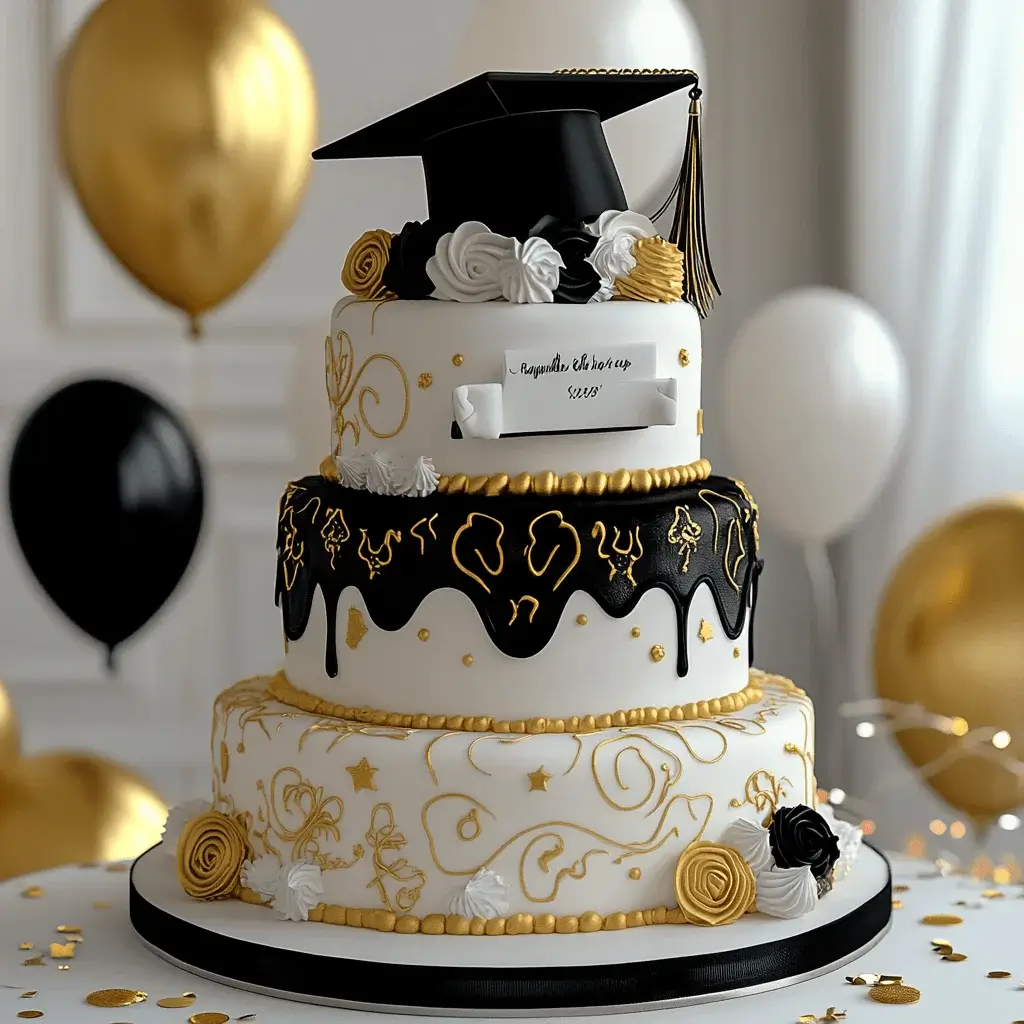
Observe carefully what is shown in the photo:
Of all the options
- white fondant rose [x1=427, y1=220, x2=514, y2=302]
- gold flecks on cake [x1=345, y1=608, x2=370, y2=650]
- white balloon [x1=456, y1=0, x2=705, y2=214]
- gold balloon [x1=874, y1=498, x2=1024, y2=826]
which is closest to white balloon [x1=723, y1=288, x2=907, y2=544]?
gold balloon [x1=874, y1=498, x2=1024, y2=826]

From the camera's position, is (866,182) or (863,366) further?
Result: (866,182)

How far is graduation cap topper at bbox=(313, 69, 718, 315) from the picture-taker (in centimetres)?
229

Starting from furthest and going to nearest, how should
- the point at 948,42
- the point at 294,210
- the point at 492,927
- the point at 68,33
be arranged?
the point at 68,33, the point at 948,42, the point at 294,210, the point at 492,927

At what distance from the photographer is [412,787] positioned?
7.20 ft

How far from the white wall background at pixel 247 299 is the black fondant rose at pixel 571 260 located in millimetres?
2569

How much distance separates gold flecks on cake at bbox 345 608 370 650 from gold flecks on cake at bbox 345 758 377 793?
6.9 inches

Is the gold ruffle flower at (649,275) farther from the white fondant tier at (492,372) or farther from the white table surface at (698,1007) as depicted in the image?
the white table surface at (698,1007)

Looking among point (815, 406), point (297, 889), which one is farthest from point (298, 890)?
point (815, 406)

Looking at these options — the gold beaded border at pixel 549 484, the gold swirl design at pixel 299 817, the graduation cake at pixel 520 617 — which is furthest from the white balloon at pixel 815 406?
the gold swirl design at pixel 299 817

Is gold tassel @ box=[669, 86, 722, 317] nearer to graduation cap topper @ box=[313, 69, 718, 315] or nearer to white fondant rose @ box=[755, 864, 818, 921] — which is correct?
graduation cap topper @ box=[313, 69, 718, 315]

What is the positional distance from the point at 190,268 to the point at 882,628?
1631 mm

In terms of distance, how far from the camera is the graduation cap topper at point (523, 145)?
7.51 feet

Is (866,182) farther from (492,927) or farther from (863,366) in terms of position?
(492,927)

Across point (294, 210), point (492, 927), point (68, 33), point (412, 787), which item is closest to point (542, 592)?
point (412, 787)
